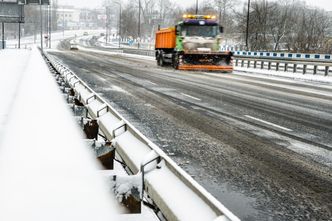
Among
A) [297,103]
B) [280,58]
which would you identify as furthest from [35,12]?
[297,103]

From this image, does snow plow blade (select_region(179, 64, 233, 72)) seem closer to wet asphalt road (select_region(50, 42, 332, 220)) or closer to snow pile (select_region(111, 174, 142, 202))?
wet asphalt road (select_region(50, 42, 332, 220))

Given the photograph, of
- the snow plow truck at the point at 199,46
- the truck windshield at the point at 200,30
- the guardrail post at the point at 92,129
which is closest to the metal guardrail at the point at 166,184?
the guardrail post at the point at 92,129

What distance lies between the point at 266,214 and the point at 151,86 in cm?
1313

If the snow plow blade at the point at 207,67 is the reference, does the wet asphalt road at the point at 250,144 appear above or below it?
below

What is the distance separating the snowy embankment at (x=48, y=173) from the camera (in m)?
3.58

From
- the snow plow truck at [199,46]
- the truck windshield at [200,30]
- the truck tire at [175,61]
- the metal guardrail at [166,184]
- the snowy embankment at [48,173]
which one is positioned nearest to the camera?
the metal guardrail at [166,184]

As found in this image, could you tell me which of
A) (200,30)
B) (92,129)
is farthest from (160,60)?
(92,129)

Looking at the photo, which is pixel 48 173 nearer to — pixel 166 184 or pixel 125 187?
pixel 125 187

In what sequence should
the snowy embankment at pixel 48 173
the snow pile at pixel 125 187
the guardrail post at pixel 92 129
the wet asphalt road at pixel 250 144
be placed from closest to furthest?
the snowy embankment at pixel 48 173 → the snow pile at pixel 125 187 → the wet asphalt road at pixel 250 144 → the guardrail post at pixel 92 129

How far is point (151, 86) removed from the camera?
1733cm

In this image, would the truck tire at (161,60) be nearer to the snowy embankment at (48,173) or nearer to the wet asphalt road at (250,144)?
the wet asphalt road at (250,144)

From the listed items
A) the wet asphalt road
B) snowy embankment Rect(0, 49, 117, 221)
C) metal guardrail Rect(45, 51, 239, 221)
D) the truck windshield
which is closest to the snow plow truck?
the truck windshield

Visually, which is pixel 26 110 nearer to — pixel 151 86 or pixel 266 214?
pixel 266 214

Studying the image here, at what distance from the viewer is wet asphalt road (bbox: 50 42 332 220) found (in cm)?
487
